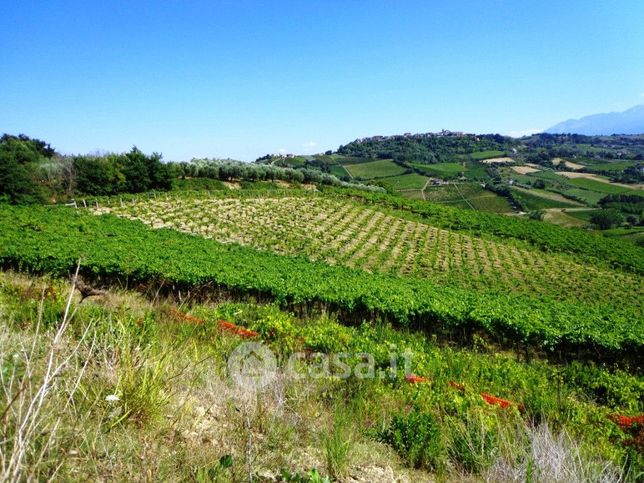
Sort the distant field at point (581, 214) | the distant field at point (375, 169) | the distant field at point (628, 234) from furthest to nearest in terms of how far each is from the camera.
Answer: the distant field at point (375, 169), the distant field at point (581, 214), the distant field at point (628, 234)

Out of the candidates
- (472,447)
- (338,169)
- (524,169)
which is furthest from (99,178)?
(524,169)

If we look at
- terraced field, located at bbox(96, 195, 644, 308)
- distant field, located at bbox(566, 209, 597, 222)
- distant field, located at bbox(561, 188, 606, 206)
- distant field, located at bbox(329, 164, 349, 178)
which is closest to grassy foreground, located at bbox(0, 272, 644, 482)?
terraced field, located at bbox(96, 195, 644, 308)

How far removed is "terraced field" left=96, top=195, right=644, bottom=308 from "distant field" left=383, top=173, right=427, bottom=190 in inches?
2943

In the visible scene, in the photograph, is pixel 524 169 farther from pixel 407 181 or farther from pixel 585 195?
pixel 407 181

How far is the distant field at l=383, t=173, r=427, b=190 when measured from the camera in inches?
4805

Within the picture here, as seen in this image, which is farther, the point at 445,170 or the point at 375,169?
the point at 445,170

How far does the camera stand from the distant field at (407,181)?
122m

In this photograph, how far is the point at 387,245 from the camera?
38031 mm

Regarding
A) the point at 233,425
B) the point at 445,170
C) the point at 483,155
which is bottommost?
the point at 233,425

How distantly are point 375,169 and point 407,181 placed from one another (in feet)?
75.5

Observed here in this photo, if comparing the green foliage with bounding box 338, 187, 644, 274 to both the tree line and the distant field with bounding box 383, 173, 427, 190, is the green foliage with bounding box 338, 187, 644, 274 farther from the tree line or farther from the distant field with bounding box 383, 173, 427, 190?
the distant field with bounding box 383, 173, 427, 190

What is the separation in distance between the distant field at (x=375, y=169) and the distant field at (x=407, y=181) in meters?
5.46

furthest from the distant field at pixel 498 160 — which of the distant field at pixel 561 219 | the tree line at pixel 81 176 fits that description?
the tree line at pixel 81 176

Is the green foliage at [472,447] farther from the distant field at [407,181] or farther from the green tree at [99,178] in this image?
the distant field at [407,181]
